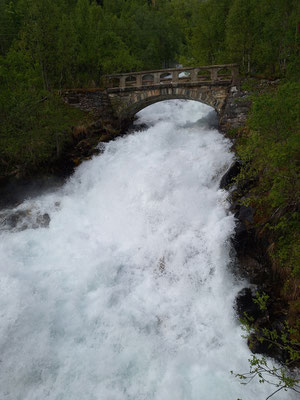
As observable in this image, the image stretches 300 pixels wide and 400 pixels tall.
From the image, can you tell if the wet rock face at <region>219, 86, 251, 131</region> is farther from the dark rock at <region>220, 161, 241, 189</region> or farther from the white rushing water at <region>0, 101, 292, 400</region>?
the dark rock at <region>220, 161, 241, 189</region>

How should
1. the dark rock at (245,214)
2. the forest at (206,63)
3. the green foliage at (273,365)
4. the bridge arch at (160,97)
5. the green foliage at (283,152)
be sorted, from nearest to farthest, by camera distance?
the green foliage at (273,365), the green foliage at (283,152), the forest at (206,63), the dark rock at (245,214), the bridge arch at (160,97)

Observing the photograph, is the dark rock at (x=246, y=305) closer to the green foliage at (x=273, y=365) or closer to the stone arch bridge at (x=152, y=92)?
the green foliage at (x=273, y=365)

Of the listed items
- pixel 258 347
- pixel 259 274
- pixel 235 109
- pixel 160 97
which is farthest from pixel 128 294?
pixel 160 97

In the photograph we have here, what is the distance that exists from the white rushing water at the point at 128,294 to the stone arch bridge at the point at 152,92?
6.22 meters

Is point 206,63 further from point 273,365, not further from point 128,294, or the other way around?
point 273,365

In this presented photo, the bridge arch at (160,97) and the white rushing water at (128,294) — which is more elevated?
the bridge arch at (160,97)

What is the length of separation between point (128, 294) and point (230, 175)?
7398 millimetres

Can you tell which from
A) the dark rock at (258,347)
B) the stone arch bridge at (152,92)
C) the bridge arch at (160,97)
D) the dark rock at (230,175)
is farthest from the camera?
the bridge arch at (160,97)

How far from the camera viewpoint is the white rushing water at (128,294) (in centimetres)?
808

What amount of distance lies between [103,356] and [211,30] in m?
30.6

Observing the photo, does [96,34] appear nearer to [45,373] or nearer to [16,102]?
[16,102]

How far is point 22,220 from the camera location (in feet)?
46.8

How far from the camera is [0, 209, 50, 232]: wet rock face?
13.9 m

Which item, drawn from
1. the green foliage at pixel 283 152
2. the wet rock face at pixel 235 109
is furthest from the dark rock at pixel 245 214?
the wet rock face at pixel 235 109
